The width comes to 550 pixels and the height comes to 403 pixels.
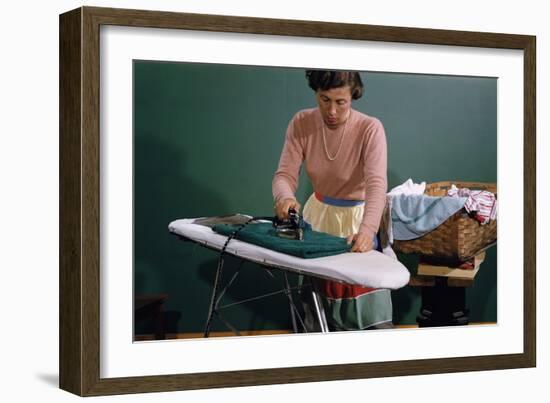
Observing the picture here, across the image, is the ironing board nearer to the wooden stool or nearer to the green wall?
the green wall

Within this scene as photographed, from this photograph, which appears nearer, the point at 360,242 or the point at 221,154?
the point at 221,154

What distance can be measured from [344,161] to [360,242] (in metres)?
0.36

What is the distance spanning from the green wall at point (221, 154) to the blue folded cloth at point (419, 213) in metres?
0.10

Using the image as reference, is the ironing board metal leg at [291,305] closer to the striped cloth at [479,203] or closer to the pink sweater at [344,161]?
the pink sweater at [344,161]

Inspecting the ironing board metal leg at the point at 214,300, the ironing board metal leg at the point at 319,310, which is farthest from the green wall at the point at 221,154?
the ironing board metal leg at the point at 319,310

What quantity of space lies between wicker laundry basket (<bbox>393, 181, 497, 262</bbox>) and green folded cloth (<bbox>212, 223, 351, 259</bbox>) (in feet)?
1.26

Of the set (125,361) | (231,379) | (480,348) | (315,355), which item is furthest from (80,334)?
(480,348)

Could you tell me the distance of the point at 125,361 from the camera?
4367 mm

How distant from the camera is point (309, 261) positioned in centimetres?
459

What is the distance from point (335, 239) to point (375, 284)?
26 cm

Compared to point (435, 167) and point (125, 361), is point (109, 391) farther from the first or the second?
point (435, 167)

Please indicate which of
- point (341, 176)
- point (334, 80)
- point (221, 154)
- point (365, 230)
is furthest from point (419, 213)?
point (221, 154)

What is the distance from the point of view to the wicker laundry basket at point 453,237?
16.1ft

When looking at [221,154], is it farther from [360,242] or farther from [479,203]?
[479,203]
